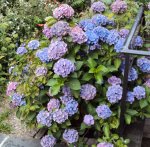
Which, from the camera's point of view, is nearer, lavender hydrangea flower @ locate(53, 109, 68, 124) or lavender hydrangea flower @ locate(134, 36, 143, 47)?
lavender hydrangea flower @ locate(53, 109, 68, 124)

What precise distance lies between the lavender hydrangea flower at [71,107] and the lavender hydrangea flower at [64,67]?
0.27 metres

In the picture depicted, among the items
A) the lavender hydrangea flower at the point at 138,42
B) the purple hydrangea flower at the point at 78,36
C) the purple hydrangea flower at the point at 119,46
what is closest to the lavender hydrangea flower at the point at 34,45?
the purple hydrangea flower at the point at 78,36

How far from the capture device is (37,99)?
118 inches

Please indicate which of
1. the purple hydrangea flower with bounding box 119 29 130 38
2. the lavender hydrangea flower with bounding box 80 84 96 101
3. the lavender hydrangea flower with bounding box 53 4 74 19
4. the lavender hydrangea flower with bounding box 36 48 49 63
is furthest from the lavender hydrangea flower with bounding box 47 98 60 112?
the purple hydrangea flower with bounding box 119 29 130 38

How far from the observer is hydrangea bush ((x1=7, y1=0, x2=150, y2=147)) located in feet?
9.07

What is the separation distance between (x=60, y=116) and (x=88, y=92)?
0.29 meters

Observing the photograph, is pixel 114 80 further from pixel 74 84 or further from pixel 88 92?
pixel 74 84

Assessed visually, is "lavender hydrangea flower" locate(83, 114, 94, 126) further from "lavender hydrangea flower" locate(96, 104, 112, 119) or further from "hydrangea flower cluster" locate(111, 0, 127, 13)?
"hydrangea flower cluster" locate(111, 0, 127, 13)

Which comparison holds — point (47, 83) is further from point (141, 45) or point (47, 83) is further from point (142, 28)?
point (142, 28)

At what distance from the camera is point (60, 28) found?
276cm

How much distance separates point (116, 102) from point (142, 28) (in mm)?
893

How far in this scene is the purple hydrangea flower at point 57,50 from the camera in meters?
2.71

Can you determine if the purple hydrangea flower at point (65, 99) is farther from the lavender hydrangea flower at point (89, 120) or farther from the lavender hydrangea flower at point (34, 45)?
the lavender hydrangea flower at point (34, 45)

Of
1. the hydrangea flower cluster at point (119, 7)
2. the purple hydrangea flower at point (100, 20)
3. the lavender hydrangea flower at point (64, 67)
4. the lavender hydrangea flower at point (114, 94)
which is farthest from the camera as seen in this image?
the hydrangea flower cluster at point (119, 7)
